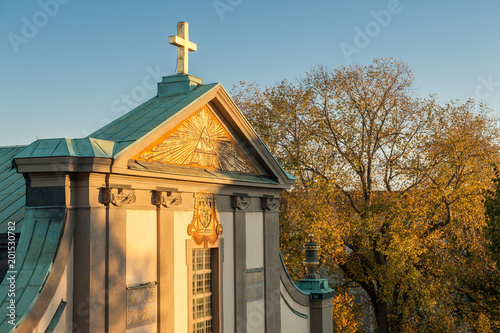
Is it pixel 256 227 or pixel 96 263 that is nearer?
pixel 96 263

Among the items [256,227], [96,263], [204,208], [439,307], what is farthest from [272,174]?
[439,307]

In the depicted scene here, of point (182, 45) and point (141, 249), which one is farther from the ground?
point (182, 45)

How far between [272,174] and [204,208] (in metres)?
2.51

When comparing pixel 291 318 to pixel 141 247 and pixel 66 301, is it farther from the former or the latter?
pixel 66 301

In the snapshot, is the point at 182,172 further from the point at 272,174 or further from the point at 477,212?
the point at 477,212

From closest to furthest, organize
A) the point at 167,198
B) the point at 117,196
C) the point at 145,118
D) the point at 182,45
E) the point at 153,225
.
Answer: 1. the point at 117,196
2. the point at 153,225
3. the point at 167,198
4. the point at 145,118
5. the point at 182,45

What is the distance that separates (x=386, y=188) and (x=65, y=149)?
61.0ft

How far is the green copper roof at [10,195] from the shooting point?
28.1ft

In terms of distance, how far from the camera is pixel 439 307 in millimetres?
21625

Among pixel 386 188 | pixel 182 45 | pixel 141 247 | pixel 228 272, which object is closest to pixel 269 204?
pixel 228 272

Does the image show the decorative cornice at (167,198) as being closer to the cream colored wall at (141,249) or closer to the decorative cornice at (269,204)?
the cream colored wall at (141,249)

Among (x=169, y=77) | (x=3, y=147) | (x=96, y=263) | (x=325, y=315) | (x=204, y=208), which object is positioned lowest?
(x=325, y=315)

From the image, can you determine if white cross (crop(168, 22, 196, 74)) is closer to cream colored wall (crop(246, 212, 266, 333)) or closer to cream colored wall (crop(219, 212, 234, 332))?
cream colored wall (crop(219, 212, 234, 332))

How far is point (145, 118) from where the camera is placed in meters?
9.36
